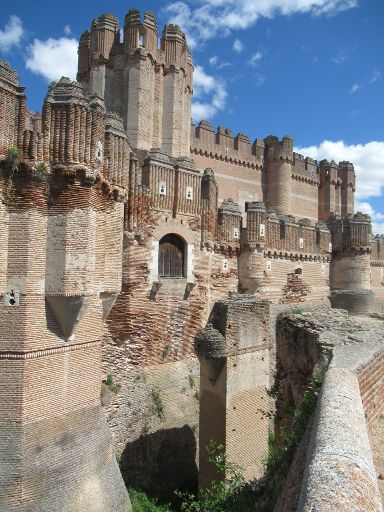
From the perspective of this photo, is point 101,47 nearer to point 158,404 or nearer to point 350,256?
point 158,404

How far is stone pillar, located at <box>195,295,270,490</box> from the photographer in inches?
417

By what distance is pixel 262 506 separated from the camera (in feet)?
18.7

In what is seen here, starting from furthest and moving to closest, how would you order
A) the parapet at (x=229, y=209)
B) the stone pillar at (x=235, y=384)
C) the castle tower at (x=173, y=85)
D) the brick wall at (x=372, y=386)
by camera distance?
the castle tower at (x=173, y=85)
the parapet at (x=229, y=209)
the stone pillar at (x=235, y=384)
the brick wall at (x=372, y=386)

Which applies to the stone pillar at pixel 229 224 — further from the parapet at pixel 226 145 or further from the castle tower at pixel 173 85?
the parapet at pixel 226 145

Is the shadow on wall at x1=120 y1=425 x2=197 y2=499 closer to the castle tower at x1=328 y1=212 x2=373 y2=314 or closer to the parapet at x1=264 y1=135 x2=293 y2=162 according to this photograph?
the castle tower at x1=328 y1=212 x2=373 y2=314

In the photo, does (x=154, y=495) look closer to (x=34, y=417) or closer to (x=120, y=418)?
(x=120, y=418)

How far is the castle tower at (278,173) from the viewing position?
33.3 m

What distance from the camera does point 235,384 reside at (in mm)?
10734

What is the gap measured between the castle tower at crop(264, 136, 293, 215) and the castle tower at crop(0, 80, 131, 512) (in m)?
25.0

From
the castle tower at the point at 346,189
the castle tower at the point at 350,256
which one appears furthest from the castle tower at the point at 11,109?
the castle tower at the point at 346,189

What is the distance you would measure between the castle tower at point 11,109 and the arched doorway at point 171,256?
6654 mm

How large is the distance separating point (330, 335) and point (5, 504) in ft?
22.7

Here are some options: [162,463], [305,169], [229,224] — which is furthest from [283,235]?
[305,169]

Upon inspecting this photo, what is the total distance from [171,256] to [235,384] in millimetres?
5827
